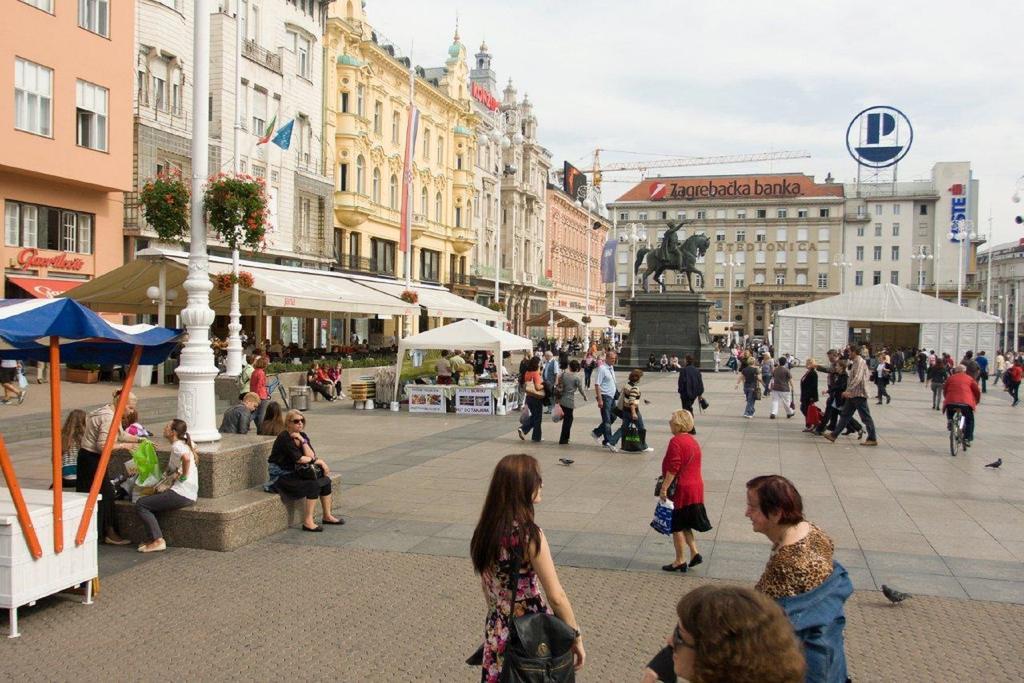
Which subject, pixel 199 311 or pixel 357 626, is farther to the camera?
pixel 199 311

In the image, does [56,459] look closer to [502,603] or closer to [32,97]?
[502,603]

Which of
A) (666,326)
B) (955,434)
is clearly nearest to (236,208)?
(955,434)

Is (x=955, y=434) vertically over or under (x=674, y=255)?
under

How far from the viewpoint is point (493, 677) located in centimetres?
383

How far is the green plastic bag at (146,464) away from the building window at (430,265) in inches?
1798

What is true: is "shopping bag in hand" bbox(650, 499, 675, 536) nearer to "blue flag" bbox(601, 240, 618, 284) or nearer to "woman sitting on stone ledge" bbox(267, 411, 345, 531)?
"woman sitting on stone ledge" bbox(267, 411, 345, 531)

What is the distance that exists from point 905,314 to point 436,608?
1435 inches

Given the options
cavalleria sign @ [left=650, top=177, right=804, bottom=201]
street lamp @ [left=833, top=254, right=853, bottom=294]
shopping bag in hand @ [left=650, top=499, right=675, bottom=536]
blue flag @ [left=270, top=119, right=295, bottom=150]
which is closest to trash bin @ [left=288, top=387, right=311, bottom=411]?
blue flag @ [left=270, top=119, right=295, bottom=150]

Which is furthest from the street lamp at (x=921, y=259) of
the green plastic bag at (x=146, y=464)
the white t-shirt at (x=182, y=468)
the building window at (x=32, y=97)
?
the green plastic bag at (x=146, y=464)

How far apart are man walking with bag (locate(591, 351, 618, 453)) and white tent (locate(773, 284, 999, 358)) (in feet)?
87.3

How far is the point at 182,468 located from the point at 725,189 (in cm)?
11843

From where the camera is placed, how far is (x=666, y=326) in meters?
41.8

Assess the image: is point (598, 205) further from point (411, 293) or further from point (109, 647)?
point (109, 647)

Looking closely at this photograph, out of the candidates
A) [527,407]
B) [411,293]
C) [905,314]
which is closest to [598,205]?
[905,314]
